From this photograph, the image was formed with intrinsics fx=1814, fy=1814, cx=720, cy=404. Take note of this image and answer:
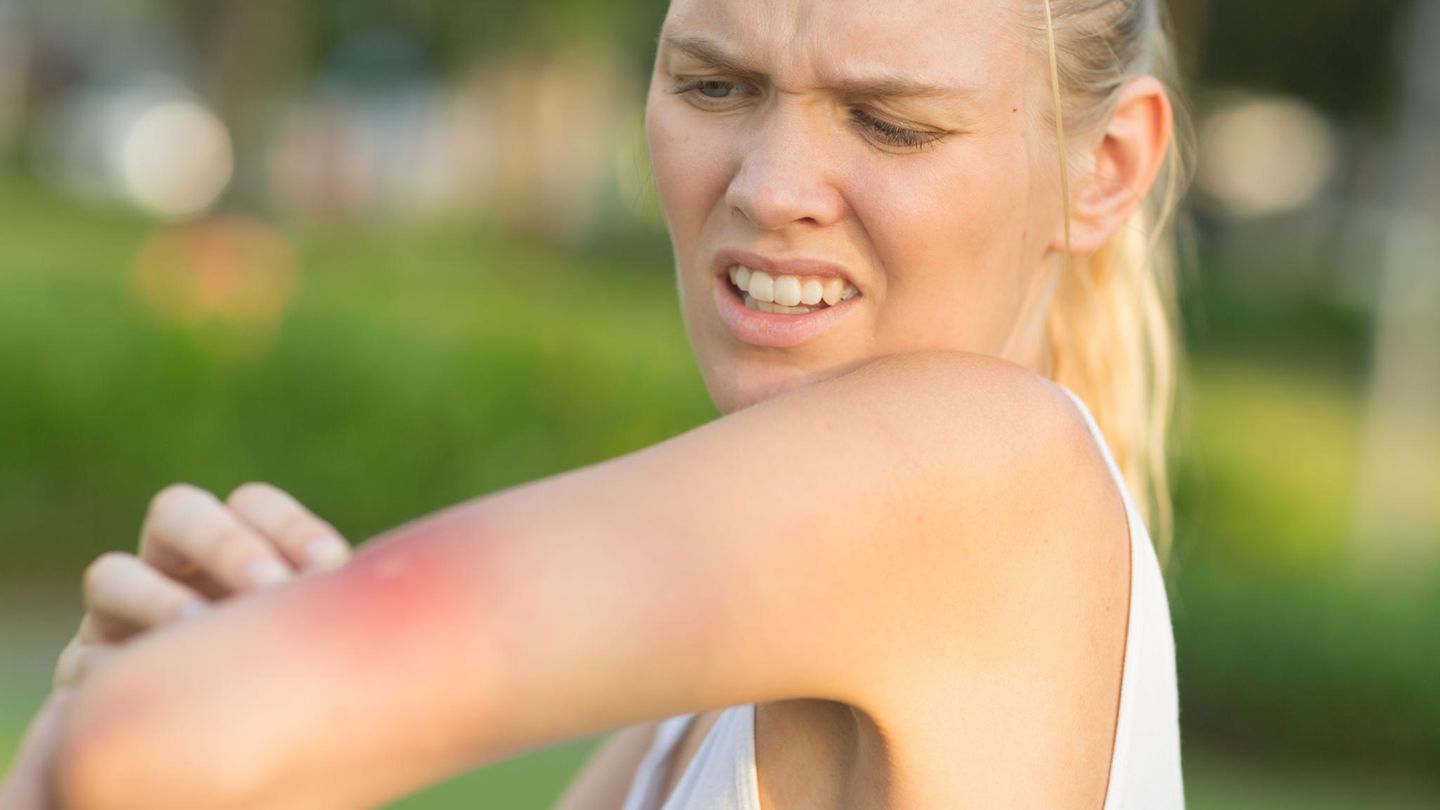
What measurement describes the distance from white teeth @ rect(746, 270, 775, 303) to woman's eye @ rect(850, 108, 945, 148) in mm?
188

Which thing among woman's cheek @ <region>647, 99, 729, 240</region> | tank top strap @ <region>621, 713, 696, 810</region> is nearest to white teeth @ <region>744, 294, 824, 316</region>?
woman's cheek @ <region>647, 99, 729, 240</region>

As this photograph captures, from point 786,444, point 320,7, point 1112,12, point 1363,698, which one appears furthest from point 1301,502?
point 320,7

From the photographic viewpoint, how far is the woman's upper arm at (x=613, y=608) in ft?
3.63

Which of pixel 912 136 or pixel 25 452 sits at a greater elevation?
pixel 912 136

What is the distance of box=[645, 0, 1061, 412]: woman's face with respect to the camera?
166 cm

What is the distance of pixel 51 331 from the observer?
359 inches

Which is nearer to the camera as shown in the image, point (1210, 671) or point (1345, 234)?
point (1210, 671)

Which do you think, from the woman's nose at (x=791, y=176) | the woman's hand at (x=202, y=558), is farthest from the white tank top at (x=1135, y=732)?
the woman's hand at (x=202, y=558)

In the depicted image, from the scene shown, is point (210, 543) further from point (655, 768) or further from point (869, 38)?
point (655, 768)

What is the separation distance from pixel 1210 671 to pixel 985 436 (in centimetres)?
703

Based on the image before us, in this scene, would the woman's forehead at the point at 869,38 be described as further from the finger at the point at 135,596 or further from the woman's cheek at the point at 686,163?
the finger at the point at 135,596

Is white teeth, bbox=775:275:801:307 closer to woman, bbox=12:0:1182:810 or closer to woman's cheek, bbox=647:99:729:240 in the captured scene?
woman, bbox=12:0:1182:810

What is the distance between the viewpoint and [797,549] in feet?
4.35

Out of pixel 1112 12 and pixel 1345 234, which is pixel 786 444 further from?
pixel 1345 234
